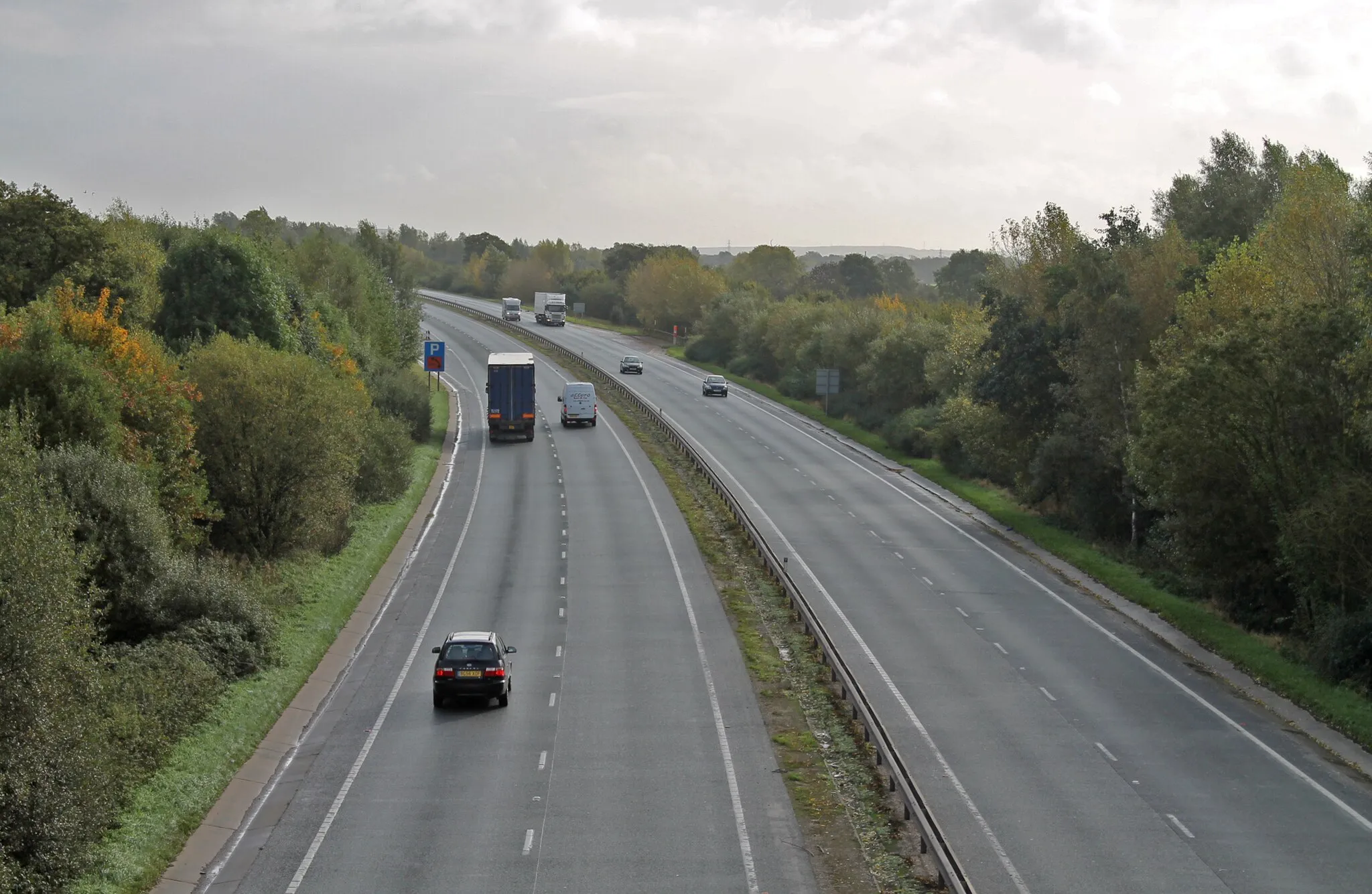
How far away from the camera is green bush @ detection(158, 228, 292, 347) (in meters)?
57.0

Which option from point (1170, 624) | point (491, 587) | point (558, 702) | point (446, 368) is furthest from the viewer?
point (446, 368)

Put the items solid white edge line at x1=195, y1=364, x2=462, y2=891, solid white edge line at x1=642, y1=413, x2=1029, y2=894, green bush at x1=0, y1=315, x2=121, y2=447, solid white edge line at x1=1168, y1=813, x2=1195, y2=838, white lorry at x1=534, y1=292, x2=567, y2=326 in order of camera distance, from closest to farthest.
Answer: solid white edge line at x1=642, y1=413, x2=1029, y2=894 < solid white edge line at x1=195, y1=364, x2=462, y2=891 < solid white edge line at x1=1168, y1=813, x2=1195, y2=838 < green bush at x1=0, y1=315, x2=121, y2=447 < white lorry at x1=534, y1=292, x2=567, y2=326

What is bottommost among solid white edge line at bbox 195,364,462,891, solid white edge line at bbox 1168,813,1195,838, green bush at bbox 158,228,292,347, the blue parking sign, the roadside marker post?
solid white edge line at bbox 195,364,462,891

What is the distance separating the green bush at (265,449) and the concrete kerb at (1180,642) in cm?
2438

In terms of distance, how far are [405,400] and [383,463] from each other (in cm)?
1567

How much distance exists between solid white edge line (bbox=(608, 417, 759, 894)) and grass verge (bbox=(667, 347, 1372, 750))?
12721mm

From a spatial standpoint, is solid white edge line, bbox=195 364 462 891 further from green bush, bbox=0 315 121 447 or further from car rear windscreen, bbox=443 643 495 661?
green bush, bbox=0 315 121 447

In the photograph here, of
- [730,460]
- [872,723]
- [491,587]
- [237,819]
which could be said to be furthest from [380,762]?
[730,460]

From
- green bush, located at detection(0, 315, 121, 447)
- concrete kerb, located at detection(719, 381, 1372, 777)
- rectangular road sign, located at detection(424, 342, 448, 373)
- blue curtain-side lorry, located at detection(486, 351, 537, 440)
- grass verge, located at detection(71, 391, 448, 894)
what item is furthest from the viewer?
rectangular road sign, located at detection(424, 342, 448, 373)

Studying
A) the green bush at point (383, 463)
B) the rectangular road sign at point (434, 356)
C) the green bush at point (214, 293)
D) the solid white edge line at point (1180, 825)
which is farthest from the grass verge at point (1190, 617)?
the green bush at point (214, 293)

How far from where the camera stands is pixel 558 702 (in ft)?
95.7

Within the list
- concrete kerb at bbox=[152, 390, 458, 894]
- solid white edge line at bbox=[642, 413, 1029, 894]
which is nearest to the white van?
solid white edge line at bbox=[642, 413, 1029, 894]

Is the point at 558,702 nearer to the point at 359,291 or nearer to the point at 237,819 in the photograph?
the point at 237,819

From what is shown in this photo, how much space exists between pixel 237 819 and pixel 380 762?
3.28m
